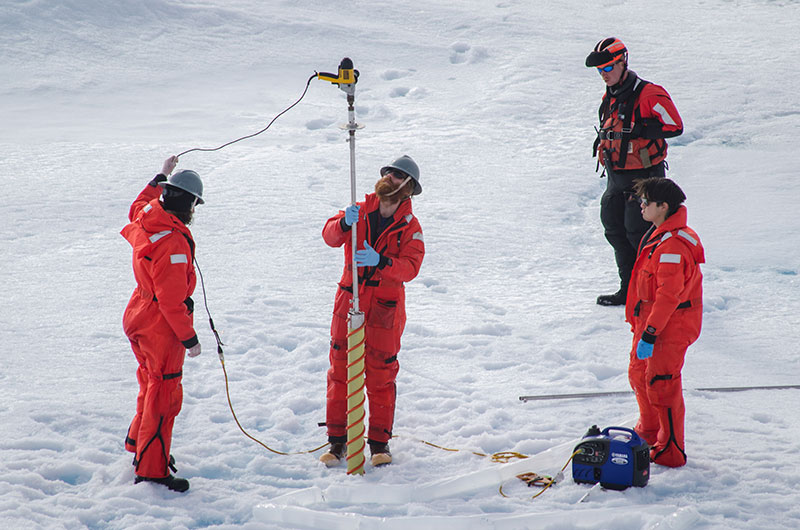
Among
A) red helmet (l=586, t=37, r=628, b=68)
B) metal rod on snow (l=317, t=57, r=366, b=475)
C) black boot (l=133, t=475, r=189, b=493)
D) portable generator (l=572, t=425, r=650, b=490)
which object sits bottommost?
black boot (l=133, t=475, r=189, b=493)

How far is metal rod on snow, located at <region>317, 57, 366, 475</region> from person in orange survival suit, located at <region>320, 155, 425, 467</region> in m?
0.11

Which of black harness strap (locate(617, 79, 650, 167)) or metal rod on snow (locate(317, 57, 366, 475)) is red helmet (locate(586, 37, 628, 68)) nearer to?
black harness strap (locate(617, 79, 650, 167))

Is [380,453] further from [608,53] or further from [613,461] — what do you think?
[608,53]

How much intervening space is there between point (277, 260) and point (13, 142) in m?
5.51

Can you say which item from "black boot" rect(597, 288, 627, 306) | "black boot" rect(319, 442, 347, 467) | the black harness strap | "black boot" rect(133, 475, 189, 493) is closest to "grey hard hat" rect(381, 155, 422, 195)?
"black boot" rect(319, 442, 347, 467)

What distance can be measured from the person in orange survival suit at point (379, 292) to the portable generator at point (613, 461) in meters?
1.15

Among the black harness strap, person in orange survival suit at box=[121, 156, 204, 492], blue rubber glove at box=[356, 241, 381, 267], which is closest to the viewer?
person in orange survival suit at box=[121, 156, 204, 492]

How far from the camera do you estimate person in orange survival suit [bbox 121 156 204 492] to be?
161 inches

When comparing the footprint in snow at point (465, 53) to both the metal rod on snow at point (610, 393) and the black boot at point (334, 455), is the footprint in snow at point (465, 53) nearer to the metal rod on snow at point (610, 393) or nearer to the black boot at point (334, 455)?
the metal rod on snow at point (610, 393)

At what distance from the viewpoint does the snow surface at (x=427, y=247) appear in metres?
4.37

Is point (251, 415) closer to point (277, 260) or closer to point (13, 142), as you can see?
point (277, 260)

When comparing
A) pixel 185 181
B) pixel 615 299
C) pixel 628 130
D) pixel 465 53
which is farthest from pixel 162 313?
pixel 465 53

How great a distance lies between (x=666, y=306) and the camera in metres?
4.13

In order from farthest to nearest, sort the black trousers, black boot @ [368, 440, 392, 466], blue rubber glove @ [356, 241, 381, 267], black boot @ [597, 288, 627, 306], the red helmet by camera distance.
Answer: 1. black boot @ [597, 288, 627, 306]
2. the black trousers
3. the red helmet
4. black boot @ [368, 440, 392, 466]
5. blue rubber glove @ [356, 241, 381, 267]
